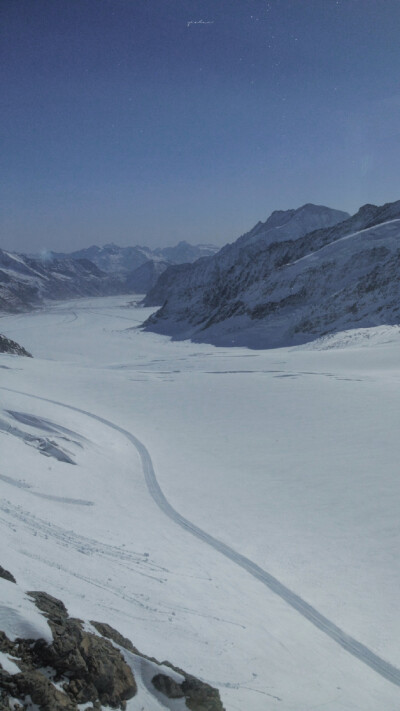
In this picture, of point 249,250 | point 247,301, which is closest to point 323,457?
point 247,301

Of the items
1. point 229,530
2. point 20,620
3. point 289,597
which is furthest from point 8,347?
point 20,620

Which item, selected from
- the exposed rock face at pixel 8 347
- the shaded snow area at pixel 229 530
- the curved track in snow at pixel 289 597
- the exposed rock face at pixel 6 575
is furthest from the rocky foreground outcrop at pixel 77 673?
the exposed rock face at pixel 8 347

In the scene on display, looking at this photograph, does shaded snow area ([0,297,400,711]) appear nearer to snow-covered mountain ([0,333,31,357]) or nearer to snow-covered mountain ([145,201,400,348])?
snow-covered mountain ([0,333,31,357])

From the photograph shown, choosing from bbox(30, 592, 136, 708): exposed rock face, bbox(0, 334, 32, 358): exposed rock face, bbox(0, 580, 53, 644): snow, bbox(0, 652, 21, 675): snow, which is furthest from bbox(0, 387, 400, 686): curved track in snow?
bbox(0, 334, 32, 358): exposed rock face

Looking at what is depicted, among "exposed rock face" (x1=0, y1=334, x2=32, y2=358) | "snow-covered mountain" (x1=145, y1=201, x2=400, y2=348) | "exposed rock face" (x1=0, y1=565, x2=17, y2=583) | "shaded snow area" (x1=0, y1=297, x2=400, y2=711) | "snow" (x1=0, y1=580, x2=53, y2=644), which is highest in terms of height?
"snow-covered mountain" (x1=145, y1=201, x2=400, y2=348)

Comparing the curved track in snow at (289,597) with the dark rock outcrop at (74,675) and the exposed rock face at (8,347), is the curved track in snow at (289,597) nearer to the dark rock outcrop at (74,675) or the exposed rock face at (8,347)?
the dark rock outcrop at (74,675)

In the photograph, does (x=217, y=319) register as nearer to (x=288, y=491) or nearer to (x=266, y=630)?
(x=288, y=491)
